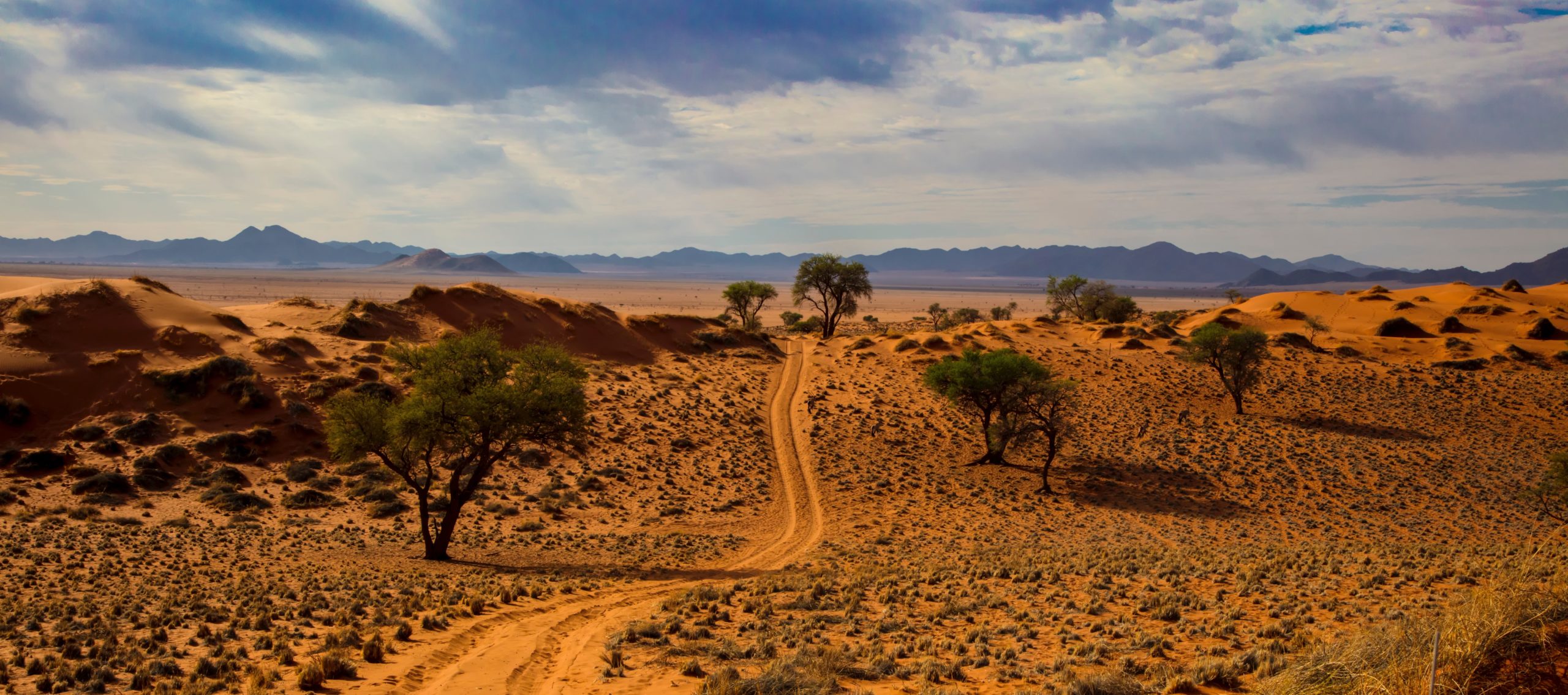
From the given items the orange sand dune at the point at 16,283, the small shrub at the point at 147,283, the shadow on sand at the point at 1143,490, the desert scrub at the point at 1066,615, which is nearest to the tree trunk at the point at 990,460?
the shadow on sand at the point at 1143,490

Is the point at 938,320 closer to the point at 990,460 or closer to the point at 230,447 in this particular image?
the point at 990,460

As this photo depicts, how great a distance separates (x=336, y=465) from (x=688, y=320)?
105 ft

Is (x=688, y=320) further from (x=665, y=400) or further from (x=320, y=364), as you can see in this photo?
(x=320, y=364)

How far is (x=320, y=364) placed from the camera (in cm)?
3856

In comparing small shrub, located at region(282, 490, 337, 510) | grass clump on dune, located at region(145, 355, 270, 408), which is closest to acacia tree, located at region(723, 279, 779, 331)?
grass clump on dune, located at region(145, 355, 270, 408)

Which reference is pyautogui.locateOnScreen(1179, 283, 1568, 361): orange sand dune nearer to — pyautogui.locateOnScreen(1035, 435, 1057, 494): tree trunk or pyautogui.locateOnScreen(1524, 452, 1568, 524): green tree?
pyautogui.locateOnScreen(1524, 452, 1568, 524): green tree

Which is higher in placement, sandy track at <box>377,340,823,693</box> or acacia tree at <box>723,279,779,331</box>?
acacia tree at <box>723,279,779,331</box>

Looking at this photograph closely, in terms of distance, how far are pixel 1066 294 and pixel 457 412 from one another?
3502 inches

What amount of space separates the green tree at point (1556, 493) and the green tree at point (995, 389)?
17.0 metres

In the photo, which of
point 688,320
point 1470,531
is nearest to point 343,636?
point 1470,531

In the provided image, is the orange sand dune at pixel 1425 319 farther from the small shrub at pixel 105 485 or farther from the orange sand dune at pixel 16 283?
the orange sand dune at pixel 16 283

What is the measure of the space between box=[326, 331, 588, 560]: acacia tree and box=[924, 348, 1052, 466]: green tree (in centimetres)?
1855

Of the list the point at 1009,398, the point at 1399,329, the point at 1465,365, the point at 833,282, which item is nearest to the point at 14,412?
the point at 1009,398

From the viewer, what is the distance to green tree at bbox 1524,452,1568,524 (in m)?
27.2
